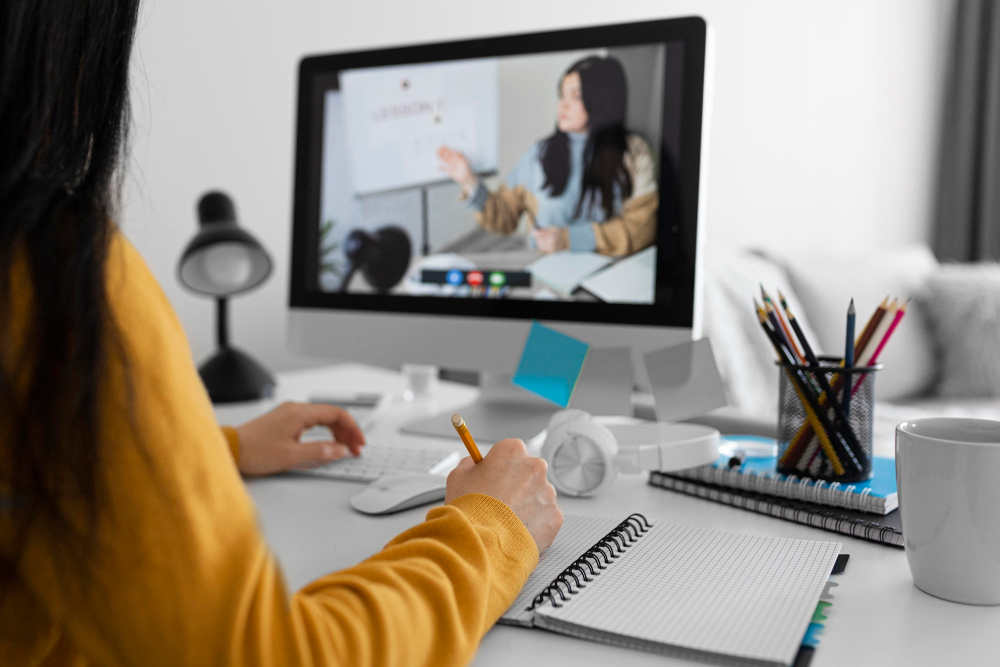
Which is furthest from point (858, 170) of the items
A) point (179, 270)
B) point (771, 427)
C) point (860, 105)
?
point (179, 270)

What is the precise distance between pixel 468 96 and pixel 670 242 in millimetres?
341

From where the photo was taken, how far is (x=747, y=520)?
689 millimetres

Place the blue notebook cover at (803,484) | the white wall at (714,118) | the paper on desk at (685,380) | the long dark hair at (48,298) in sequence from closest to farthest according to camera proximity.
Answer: the long dark hair at (48,298), the blue notebook cover at (803,484), the paper on desk at (685,380), the white wall at (714,118)

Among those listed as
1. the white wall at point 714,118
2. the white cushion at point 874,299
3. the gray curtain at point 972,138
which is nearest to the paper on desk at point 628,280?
the white wall at point 714,118

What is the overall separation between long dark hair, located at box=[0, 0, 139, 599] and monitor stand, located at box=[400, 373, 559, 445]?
2.11 ft

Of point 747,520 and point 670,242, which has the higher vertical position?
point 670,242

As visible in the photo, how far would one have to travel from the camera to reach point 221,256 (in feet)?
4.19

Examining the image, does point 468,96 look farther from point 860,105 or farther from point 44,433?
point 860,105

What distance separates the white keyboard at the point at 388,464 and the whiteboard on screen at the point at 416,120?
378 mm

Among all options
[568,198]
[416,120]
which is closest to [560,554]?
[568,198]

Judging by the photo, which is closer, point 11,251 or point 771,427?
point 11,251

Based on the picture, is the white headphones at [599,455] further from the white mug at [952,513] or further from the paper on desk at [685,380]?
the white mug at [952,513]

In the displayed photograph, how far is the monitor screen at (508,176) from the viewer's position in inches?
35.3

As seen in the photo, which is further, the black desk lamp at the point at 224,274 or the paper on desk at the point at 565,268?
the black desk lamp at the point at 224,274
